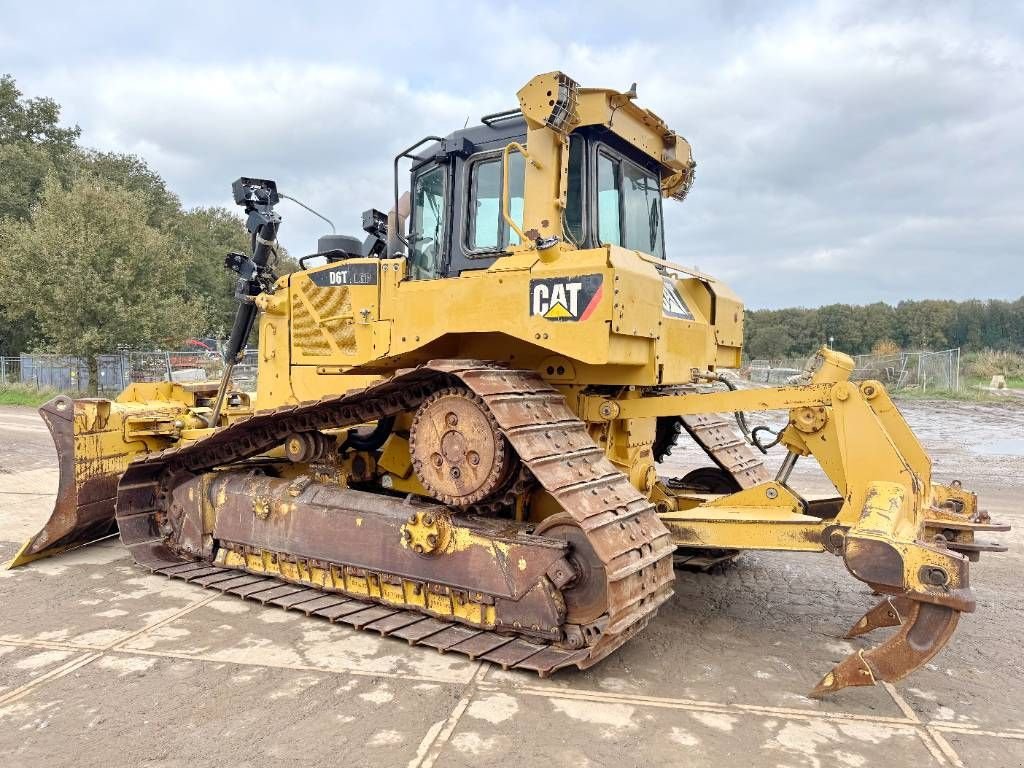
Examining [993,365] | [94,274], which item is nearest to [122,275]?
[94,274]

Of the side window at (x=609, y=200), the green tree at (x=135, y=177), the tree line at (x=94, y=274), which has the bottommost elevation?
the side window at (x=609, y=200)

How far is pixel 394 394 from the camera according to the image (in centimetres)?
513

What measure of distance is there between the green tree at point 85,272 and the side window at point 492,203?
21.4 meters

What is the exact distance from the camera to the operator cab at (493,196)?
5164 millimetres

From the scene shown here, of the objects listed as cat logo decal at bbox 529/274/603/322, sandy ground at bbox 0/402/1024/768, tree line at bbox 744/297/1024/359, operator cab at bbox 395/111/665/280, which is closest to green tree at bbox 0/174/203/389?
sandy ground at bbox 0/402/1024/768

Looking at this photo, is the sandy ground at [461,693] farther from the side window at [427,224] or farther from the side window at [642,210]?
the side window at [642,210]

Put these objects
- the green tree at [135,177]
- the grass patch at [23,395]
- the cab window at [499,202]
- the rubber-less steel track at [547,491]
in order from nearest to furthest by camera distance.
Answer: the rubber-less steel track at [547,491]
the cab window at [499,202]
the grass patch at [23,395]
the green tree at [135,177]

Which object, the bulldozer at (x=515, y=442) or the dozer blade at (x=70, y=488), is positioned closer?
the bulldozer at (x=515, y=442)

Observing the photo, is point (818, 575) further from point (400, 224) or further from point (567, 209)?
point (400, 224)

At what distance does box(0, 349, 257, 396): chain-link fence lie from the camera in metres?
25.0

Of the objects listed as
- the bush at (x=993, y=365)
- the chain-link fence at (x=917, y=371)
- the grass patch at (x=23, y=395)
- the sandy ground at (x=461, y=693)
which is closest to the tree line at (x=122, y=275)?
the grass patch at (x=23, y=395)

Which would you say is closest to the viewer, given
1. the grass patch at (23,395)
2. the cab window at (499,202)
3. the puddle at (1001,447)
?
the cab window at (499,202)

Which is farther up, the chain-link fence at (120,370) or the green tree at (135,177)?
the green tree at (135,177)

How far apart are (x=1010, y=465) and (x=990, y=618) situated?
8083 millimetres
